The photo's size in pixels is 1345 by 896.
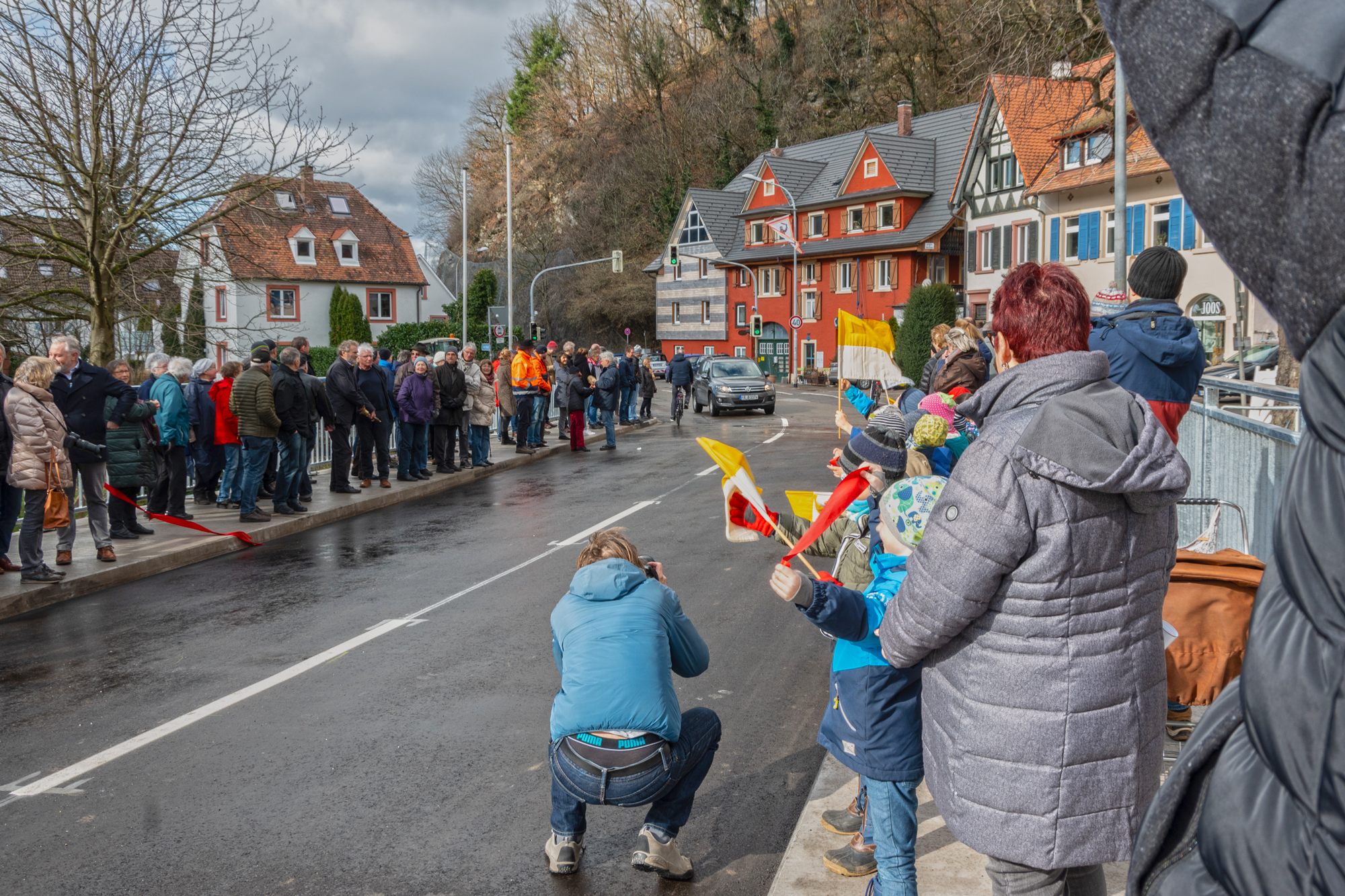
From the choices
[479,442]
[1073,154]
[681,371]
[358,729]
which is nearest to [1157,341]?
[358,729]

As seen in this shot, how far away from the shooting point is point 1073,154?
37219mm

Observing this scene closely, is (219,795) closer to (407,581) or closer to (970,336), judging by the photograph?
(407,581)

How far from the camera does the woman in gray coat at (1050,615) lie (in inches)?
96.3

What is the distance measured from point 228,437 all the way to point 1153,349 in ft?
35.9

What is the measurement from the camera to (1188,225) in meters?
31.5

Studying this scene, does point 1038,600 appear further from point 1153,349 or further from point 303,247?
point 303,247

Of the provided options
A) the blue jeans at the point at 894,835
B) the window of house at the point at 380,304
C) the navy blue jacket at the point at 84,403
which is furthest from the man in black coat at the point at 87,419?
the window of house at the point at 380,304

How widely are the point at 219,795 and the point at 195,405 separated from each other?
9.19 meters

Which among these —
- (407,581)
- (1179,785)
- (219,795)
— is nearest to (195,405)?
(407,581)

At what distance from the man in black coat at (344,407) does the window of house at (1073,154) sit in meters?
28.6

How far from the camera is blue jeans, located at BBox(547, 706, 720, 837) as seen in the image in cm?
386

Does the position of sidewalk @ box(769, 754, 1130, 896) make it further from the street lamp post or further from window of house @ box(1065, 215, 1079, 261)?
the street lamp post

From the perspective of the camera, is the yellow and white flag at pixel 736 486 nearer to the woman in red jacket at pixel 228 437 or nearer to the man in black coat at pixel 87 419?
the man in black coat at pixel 87 419

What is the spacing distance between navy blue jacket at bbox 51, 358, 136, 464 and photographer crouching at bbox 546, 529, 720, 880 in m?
7.97
